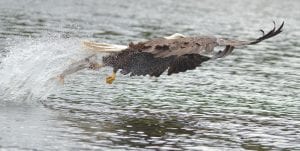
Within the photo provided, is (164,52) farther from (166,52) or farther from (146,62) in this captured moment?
(146,62)

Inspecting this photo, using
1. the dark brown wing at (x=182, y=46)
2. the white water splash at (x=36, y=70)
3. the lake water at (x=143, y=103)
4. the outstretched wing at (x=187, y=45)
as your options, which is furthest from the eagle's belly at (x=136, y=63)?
the white water splash at (x=36, y=70)

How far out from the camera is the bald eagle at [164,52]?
17703mm

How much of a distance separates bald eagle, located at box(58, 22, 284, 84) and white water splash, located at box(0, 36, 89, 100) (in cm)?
113

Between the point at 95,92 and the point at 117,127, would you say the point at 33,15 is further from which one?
the point at 117,127

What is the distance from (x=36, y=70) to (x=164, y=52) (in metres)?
4.04

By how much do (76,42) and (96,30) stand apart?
2142 centimetres

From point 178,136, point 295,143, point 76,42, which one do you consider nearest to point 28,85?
point 76,42

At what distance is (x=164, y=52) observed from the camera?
58.3 ft

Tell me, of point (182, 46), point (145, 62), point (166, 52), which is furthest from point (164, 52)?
point (145, 62)

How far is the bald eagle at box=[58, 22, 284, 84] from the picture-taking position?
1770 centimetres

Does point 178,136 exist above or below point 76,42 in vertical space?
below

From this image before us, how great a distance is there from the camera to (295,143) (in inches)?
674

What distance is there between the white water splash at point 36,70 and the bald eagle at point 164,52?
1134 millimetres

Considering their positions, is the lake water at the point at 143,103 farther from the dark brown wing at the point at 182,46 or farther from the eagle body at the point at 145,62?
the dark brown wing at the point at 182,46
